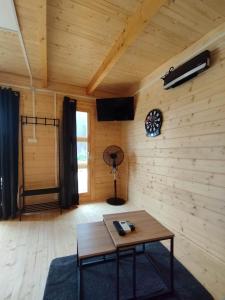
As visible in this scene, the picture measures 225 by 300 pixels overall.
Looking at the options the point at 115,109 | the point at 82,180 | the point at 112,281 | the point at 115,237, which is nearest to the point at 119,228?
the point at 115,237

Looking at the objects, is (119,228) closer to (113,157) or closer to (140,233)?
(140,233)

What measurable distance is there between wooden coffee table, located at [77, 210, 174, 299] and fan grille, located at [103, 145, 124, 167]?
1965mm

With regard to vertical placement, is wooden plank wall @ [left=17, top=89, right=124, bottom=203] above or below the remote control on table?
above

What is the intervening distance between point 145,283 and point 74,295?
0.67m

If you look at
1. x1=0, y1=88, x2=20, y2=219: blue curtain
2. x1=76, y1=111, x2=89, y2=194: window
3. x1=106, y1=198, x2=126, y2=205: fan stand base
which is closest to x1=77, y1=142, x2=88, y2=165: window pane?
x1=76, y1=111, x2=89, y2=194: window

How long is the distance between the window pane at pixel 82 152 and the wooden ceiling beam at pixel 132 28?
1.71 meters

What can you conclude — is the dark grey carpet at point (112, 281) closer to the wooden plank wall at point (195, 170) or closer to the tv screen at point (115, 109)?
the wooden plank wall at point (195, 170)

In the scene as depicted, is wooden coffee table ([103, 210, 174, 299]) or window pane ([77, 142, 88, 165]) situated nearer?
wooden coffee table ([103, 210, 174, 299])

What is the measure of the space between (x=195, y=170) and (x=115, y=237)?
1.24 m

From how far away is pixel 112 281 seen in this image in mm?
1683

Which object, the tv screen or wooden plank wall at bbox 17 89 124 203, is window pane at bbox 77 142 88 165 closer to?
wooden plank wall at bbox 17 89 124 203

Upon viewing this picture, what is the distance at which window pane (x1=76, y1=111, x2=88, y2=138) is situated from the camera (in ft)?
12.8

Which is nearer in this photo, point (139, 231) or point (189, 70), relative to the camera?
point (139, 231)

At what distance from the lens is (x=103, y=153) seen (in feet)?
12.6
